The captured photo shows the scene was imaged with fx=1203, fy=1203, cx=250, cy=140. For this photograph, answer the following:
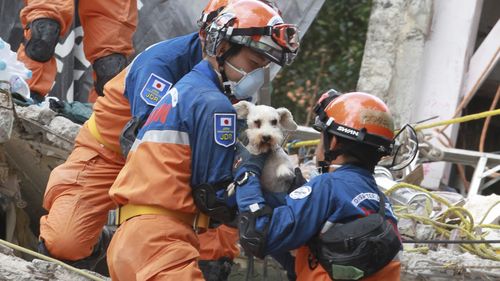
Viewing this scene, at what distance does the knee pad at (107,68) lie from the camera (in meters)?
8.07

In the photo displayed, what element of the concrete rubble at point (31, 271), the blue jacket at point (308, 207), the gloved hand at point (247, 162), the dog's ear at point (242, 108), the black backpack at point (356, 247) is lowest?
the concrete rubble at point (31, 271)

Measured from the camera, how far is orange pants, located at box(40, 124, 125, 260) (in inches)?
232

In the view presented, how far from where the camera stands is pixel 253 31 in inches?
194

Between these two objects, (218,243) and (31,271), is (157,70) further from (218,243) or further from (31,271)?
(31,271)

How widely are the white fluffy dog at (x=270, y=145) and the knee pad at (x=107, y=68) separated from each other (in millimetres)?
3448

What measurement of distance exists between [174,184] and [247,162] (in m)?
0.29

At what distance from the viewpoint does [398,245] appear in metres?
4.57

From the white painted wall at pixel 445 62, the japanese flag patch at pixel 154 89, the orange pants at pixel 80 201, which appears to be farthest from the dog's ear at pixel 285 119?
the white painted wall at pixel 445 62

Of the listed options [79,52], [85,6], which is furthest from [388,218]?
[79,52]

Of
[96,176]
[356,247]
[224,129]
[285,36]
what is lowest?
[96,176]

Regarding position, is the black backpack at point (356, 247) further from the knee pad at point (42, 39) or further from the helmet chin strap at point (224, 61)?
the knee pad at point (42, 39)

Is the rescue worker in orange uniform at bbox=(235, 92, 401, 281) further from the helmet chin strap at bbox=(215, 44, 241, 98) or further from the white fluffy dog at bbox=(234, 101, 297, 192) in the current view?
the helmet chin strap at bbox=(215, 44, 241, 98)

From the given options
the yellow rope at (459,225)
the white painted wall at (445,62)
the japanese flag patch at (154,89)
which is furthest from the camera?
the white painted wall at (445,62)

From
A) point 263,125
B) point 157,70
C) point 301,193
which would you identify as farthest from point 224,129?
point 157,70
